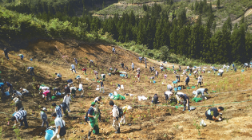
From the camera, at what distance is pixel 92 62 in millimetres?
24188

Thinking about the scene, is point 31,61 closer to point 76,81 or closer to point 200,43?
point 76,81

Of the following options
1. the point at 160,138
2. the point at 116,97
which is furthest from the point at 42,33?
the point at 160,138

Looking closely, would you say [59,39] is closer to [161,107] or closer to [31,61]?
[31,61]

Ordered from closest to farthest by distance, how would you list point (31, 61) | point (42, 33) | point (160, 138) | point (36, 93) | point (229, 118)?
point (160, 138)
point (229, 118)
point (36, 93)
point (31, 61)
point (42, 33)

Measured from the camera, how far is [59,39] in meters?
24.2

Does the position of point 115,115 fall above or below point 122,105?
above

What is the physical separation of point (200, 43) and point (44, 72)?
38.7 m

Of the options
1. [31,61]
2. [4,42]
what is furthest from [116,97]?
[4,42]

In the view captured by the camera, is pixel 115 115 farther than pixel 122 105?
No

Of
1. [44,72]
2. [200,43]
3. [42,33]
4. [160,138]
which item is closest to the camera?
[160,138]

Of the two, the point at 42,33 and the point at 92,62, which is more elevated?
the point at 42,33

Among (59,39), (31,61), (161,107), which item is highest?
(59,39)

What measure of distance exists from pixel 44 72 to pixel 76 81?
3554 millimetres

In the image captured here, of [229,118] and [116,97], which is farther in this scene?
[116,97]
